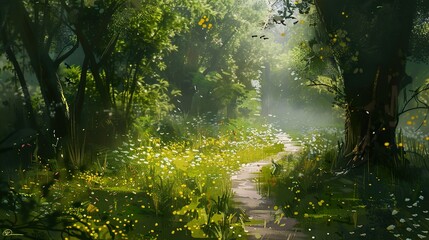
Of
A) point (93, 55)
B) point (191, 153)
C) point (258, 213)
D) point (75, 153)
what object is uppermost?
point (93, 55)

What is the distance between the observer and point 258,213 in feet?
30.2

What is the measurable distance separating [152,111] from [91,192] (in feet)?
27.8

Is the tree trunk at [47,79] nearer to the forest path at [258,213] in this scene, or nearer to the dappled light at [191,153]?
the dappled light at [191,153]

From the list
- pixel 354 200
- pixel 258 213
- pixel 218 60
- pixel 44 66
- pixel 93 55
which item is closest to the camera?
pixel 258 213

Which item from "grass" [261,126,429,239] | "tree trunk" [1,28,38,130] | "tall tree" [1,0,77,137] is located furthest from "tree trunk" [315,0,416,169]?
"tree trunk" [1,28,38,130]

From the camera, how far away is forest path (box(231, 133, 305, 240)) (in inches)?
313

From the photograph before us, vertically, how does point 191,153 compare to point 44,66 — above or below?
below

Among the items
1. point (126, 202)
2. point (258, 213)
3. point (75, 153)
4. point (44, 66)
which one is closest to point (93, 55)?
point (44, 66)

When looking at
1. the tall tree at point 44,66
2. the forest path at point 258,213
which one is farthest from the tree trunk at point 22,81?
the forest path at point 258,213

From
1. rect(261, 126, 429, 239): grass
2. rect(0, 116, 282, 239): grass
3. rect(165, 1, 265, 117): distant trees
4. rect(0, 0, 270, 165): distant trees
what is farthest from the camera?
rect(165, 1, 265, 117): distant trees

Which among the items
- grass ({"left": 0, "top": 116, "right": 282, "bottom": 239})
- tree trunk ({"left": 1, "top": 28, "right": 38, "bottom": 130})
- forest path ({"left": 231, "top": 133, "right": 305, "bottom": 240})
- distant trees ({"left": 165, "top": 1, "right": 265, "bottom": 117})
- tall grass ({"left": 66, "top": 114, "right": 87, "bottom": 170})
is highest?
distant trees ({"left": 165, "top": 1, "right": 265, "bottom": 117})

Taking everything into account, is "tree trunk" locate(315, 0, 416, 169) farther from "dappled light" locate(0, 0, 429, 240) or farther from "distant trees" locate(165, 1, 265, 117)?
"distant trees" locate(165, 1, 265, 117)

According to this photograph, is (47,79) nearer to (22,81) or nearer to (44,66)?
(44,66)

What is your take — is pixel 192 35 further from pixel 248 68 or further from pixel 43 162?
pixel 43 162
